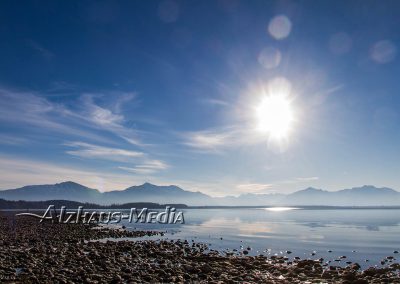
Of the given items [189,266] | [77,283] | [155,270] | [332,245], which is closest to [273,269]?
[189,266]

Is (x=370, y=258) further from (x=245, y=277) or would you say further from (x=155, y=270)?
(x=155, y=270)

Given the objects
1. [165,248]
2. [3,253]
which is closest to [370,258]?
[165,248]

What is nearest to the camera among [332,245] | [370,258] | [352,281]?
[352,281]

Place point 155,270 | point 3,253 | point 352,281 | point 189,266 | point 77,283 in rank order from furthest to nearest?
point 3,253 → point 189,266 → point 155,270 → point 352,281 → point 77,283

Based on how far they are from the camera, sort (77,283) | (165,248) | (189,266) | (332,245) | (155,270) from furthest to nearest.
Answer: (332,245), (165,248), (189,266), (155,270), (77,283)

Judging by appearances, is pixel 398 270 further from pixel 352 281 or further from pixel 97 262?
pixel 97 262

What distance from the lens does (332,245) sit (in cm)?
4272

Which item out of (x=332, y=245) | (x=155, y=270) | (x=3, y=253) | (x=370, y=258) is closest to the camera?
(x=155, y=270)

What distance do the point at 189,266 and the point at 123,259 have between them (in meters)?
5.91

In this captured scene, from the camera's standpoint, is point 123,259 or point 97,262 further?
point 123,259

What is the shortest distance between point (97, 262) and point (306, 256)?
62.7ft

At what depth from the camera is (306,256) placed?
1335 inches

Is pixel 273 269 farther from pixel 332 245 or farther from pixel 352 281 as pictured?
pixel 332 245

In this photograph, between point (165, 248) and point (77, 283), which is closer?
point (77, 283)
